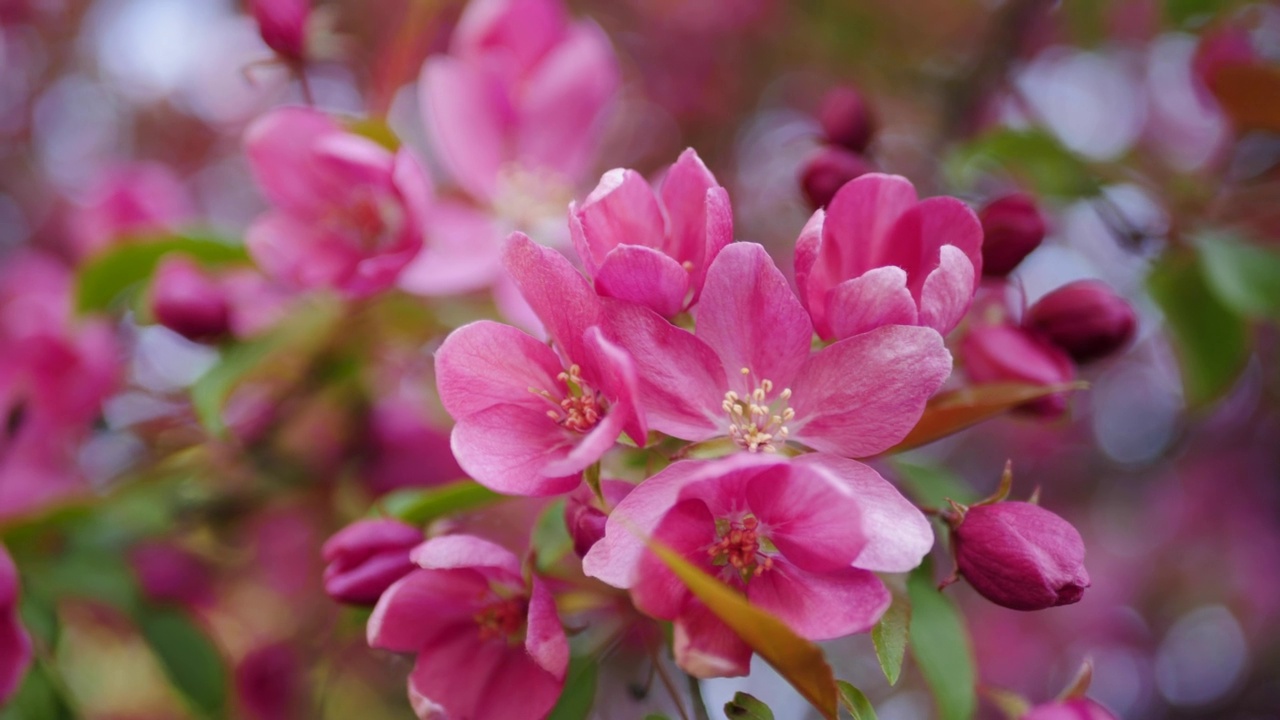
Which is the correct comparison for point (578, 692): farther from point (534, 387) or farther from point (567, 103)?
point (567, 103)

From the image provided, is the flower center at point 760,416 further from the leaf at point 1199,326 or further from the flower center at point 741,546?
the leaf at point 1199,326

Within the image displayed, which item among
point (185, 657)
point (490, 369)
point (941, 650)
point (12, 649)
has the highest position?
point (490, 369)

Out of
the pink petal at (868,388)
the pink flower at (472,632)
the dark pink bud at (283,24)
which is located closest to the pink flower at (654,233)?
the pink petal at (868,388)

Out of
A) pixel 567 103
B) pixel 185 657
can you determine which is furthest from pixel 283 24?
pixel 185 657

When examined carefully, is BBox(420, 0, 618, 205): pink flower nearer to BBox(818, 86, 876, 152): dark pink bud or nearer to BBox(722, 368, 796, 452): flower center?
BBox(818, 86, 876, 152): dark pink bud

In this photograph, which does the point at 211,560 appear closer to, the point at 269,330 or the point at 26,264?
the point at 269,330

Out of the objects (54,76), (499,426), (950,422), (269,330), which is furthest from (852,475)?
(54,76)

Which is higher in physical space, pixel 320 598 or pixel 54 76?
pixel 54 76
